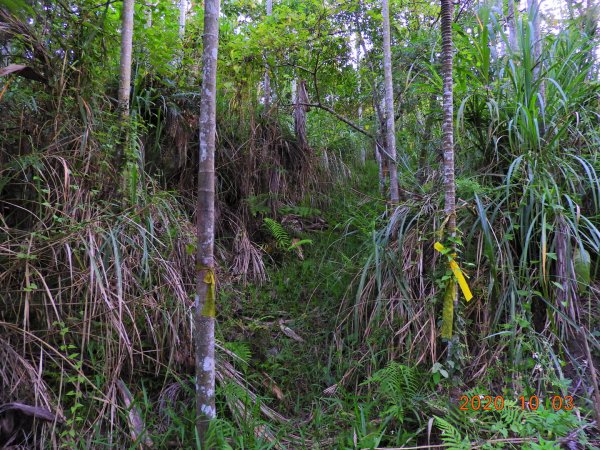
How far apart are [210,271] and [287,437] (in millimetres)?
1314

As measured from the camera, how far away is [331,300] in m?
4.45

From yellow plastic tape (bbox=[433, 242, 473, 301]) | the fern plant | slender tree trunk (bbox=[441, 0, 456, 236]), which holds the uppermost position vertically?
slender tree trunk (bbox=[441, 0, 456, 236])

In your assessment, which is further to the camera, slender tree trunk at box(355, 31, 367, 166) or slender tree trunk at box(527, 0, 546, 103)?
slender tree trunk at box(355, 31, 367, 166)

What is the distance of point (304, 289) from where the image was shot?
192 inches

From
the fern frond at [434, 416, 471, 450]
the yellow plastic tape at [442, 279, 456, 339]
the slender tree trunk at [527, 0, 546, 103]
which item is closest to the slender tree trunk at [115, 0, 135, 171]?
the yellow plastic tape at [442, 279, 456, 339]

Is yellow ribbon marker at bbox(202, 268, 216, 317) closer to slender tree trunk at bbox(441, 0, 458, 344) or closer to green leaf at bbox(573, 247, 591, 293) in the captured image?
slender tree trunk at bbox(441, 0, 458, 344)

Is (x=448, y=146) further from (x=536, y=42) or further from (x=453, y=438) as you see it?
(x=536, y=42)

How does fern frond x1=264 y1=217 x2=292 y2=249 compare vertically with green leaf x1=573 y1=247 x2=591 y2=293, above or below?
above

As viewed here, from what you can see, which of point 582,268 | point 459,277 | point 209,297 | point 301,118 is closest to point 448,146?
point 459,277

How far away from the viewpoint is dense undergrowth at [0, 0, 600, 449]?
111 inches

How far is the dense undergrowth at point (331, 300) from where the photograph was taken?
2832 mm

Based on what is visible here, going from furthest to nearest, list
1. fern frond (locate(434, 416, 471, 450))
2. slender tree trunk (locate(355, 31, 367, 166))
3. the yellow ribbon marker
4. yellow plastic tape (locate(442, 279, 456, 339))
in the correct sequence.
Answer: slender tree trunk (locate(355, 31, 367, 166))
yellow plastic tape (locate(442, 279, 456, 339))
the yellow ribbon marker
fern frond (locate(434, 416, 471, 450))

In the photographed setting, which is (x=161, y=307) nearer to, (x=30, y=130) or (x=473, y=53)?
(x=30, y=130)

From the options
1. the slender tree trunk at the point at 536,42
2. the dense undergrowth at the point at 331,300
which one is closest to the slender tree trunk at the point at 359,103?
the dense undergrowth at the point at 331,300
